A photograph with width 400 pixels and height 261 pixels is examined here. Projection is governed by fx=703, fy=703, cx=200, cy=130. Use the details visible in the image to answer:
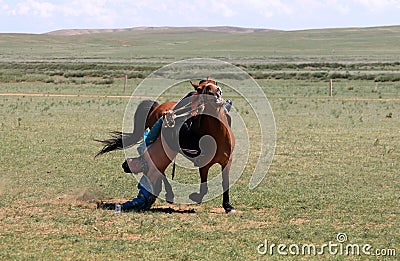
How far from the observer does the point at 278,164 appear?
47.6 feet

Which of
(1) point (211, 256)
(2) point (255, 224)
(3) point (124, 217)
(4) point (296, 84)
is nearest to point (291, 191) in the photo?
(2) point (255, 224)

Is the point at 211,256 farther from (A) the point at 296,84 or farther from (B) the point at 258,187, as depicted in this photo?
(A) the point at 296,84

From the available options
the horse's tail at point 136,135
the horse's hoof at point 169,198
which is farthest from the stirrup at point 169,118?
the horse's hoof at point 169,198

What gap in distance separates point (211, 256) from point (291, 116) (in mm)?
20087

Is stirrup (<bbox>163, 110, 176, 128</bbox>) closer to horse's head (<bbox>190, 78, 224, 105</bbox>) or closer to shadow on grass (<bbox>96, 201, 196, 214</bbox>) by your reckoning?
horse's head (<bbox>190, 78, 224, 105</bbox>)

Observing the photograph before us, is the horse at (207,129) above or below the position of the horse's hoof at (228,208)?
above

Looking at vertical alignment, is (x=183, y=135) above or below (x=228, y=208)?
above

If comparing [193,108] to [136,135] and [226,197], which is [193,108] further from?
[136,135]

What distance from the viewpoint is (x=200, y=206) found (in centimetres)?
1016

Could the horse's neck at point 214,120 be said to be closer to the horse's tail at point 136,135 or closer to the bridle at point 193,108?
the bridle at point 193,108

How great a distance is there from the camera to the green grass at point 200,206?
303 inches

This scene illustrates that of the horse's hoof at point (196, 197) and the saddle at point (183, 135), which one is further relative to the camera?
the horse's hoof at point (196, 197)

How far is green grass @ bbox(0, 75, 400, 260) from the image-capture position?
25.2 feet

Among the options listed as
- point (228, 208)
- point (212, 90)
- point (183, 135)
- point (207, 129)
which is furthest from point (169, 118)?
point (228, 208)
